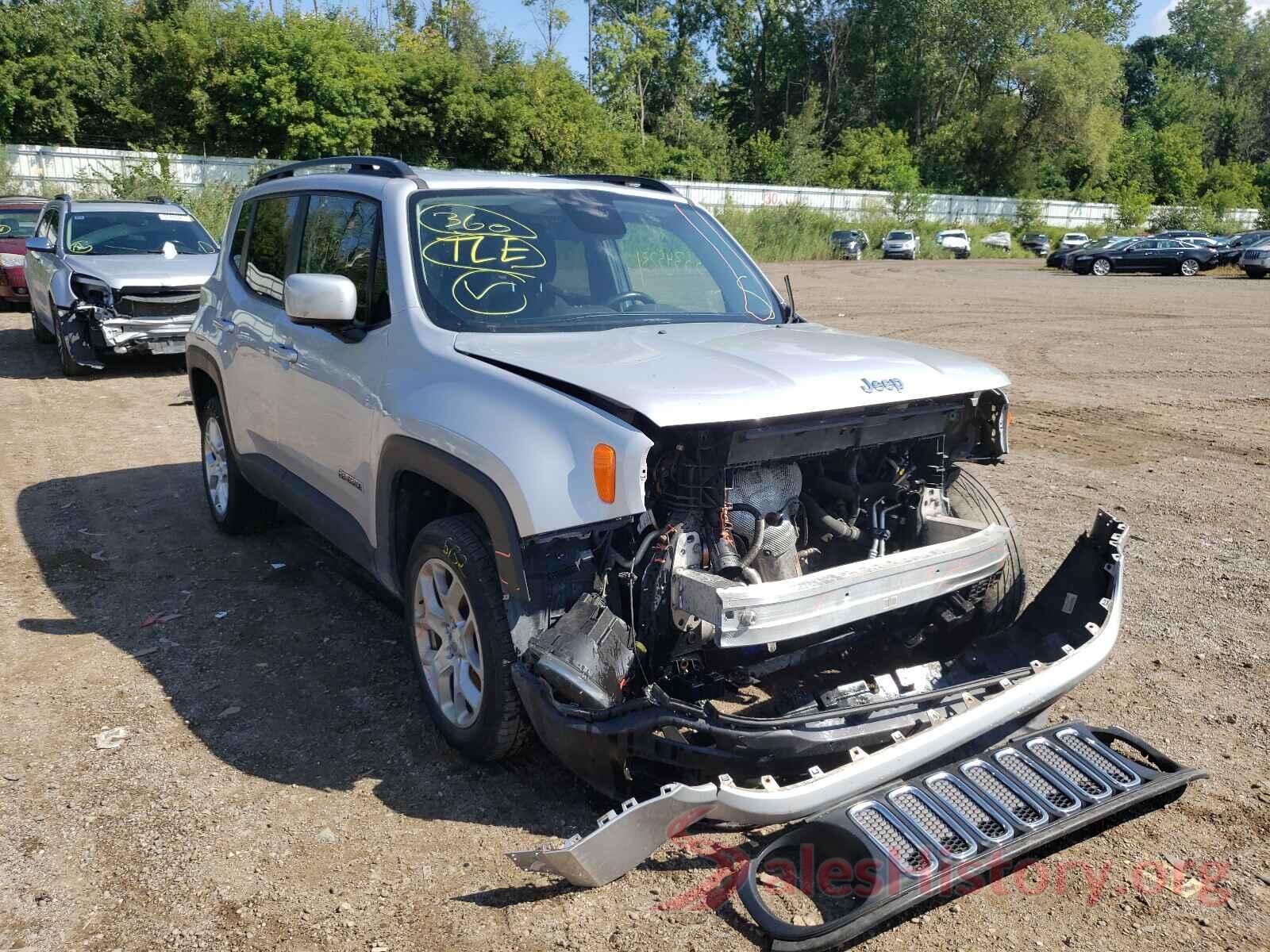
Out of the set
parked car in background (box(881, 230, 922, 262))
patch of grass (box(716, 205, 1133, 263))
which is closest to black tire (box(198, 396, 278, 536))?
patch of grass (box(716, 205, 1133, 263))

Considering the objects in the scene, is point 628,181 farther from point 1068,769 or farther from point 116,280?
point 116,280

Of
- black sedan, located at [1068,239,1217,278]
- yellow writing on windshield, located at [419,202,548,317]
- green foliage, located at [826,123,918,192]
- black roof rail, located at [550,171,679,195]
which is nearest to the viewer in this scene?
yellow writing on windshield, located at [419,202,548,317]

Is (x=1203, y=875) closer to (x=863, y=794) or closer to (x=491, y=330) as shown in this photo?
(x=863, y=794)

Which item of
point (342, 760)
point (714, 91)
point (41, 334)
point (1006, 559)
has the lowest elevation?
point (41, 334)

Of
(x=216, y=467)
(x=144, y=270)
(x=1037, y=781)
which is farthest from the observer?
(x=144, y=270)

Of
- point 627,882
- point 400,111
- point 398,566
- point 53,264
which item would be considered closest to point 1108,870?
point 627,882

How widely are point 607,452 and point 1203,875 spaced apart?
2.20 metres

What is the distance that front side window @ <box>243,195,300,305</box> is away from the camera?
16.3ft

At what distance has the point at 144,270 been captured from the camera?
11438 millimetres

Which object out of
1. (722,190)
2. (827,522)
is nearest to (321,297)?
(827,522)

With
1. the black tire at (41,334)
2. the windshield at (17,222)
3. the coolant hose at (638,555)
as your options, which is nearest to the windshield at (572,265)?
the coolant hose at (638,555)

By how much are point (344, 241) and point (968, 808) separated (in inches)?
131

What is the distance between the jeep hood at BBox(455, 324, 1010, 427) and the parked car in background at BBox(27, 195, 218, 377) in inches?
343

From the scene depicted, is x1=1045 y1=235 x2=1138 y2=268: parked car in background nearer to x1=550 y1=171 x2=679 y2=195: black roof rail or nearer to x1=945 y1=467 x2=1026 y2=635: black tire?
x1=550 y1=171 x2=679 y2=195: black roof rail
